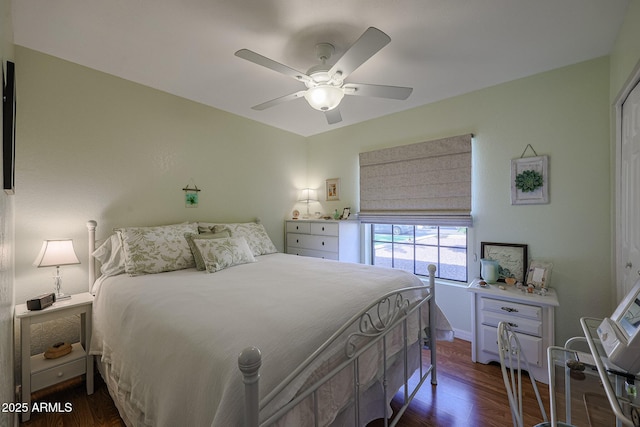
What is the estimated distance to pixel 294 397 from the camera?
0.96 meters

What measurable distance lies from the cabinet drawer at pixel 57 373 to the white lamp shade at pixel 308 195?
2.92 metres

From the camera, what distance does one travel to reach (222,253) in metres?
2.26

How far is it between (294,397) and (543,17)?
2511 mm

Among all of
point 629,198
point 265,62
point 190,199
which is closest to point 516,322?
point 629,198

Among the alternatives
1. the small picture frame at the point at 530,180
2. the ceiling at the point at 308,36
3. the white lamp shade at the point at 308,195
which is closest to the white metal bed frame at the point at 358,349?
the small picture frame at the point at 530,180

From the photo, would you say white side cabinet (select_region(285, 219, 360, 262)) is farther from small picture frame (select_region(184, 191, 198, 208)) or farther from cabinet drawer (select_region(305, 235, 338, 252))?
small picture frame (select_region(184, 191, 198, 208))

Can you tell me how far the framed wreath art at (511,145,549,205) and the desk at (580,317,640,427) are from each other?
164 centimetres

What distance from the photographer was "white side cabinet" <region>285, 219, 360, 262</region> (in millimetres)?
3301

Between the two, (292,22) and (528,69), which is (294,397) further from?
(528,69)

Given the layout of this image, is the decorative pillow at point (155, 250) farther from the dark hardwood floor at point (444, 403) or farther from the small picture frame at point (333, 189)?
the small picture frame at point (333, 189)

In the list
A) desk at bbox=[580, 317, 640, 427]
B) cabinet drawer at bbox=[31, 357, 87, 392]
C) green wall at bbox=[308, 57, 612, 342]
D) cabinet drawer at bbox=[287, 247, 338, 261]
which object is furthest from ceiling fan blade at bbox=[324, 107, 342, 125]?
cabinet drawer at bbox=[31, 357, 87, 392]

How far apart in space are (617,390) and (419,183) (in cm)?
238

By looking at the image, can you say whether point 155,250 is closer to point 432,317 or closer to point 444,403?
point 432,317

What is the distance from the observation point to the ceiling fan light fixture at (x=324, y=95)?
1854 millimetres
